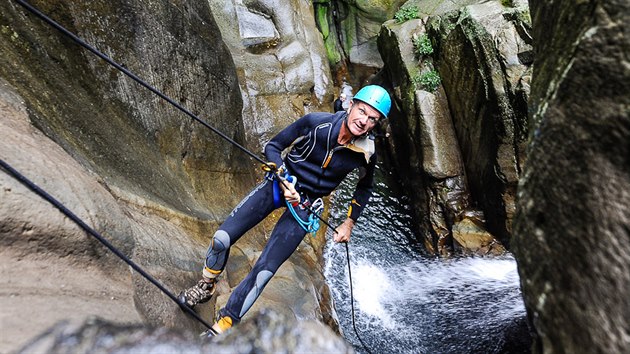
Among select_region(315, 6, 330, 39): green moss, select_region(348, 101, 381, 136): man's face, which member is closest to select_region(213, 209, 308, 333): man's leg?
select_region(348, 101, 381, 136): man's face

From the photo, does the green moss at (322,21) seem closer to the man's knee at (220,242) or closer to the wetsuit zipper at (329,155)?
the wetsuit zipper at (329,155)

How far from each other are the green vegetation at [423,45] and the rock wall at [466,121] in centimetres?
3

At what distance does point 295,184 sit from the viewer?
157 inches

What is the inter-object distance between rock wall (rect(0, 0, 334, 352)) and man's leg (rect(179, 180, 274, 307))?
0.75 ft

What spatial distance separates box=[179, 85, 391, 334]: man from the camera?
12.1 feet

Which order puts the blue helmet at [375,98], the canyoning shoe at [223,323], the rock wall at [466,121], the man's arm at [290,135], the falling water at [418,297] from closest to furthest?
the canyoning shoe at [223,323] < the blue helmet at [375,98] < the man's arm at [290,135] < the falling water at [418,297] < the rock wall at [466,121]

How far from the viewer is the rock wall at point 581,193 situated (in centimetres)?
162

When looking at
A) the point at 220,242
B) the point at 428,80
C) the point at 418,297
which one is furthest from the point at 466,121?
the point at 220,242

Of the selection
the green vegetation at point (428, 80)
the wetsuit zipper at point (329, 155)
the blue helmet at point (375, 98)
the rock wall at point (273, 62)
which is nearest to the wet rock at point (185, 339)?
the wetsuit zipper at point (329, 155)

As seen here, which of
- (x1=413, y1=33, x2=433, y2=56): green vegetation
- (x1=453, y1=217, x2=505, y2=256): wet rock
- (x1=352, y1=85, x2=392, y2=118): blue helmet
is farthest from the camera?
(x1=413, y1=33, x2=433, y2=56): green vegetation

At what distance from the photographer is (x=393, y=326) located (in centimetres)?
690

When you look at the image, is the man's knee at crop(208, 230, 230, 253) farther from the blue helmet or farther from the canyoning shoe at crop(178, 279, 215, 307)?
the blue helmet

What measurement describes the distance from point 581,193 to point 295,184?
8.44 feet

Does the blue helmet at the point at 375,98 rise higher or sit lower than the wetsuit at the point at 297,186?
higher
